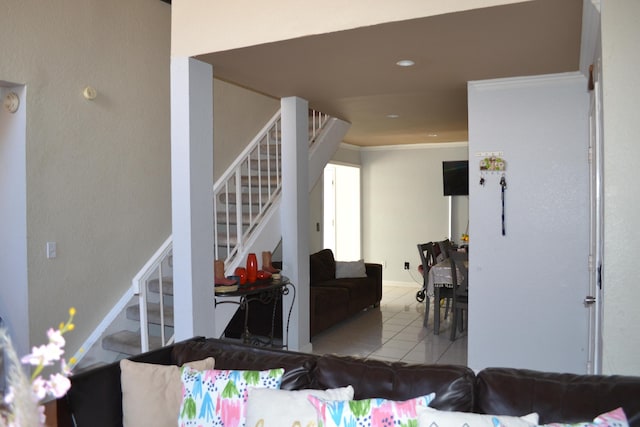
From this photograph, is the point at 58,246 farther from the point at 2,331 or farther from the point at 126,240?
the point at 2,331

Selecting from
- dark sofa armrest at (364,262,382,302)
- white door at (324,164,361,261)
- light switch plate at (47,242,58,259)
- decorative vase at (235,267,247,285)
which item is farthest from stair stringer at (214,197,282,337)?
white door at (324,164,361,261)

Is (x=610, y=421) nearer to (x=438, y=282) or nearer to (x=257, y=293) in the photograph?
(x=257, y=293)

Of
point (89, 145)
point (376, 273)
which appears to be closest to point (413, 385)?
point (89, 145)

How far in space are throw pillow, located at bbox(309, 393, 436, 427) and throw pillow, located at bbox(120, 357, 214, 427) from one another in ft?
2.34

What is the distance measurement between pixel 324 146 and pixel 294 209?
4.10ft

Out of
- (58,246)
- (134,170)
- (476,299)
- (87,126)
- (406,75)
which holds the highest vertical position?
(406,75)

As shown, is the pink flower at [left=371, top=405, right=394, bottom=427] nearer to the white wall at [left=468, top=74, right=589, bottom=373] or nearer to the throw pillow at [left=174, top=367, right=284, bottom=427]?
the throw pillow at [left=174, top=367, right=284, bottom=427]

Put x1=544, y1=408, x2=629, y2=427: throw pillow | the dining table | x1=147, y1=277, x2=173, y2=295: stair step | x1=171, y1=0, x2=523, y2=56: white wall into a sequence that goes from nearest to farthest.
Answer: x1=544, y1=408, x2=629, y2=427: throw pillow, x1=171, y1=0, x2=523, y2=56: white wall, x1=147, y1=277, x2=173, y2=295: stair step, the dining table

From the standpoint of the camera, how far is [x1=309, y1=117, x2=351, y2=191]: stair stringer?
5.63 meters

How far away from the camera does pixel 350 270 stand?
706cm

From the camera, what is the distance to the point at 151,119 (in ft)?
16.0

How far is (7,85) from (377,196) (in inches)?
254

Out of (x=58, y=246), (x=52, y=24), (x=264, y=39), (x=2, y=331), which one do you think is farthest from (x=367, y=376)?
(x=52, y=24)

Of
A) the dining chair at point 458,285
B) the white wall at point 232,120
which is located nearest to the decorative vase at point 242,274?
the white wall at point 232,120
